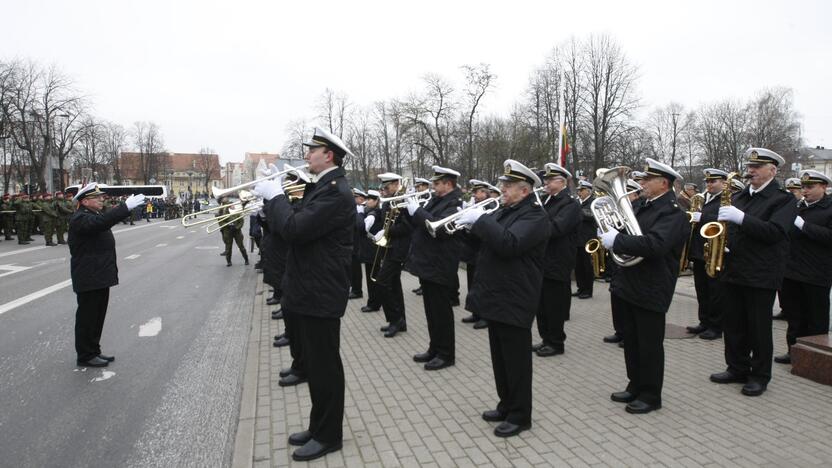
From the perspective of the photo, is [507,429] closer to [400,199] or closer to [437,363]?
[437,363]

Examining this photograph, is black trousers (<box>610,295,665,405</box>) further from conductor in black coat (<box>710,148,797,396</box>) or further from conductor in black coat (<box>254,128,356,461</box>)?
conductor in black coat (<box>254,128,356,461</box>)

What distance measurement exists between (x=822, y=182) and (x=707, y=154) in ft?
214

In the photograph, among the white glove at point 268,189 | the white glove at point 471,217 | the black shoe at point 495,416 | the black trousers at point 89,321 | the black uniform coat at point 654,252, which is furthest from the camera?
the black trousers at point 89,321

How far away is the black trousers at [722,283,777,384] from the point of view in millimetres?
5020

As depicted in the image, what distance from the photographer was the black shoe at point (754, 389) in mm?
5020

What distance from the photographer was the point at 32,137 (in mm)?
48688

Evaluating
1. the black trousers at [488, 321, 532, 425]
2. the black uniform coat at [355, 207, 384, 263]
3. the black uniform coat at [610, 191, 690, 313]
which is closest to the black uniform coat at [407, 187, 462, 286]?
the black trousers at [488, 321, 532, 425]

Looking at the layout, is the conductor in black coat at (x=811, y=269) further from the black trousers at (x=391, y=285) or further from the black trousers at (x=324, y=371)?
the black trousers at (x=324, y=371)

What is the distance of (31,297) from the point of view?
10.5 meters

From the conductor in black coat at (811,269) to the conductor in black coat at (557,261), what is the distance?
2.31m

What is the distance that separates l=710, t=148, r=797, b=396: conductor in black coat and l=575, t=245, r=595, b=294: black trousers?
4.80 metres

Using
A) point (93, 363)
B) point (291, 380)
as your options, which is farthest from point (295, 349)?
point (93, 363)

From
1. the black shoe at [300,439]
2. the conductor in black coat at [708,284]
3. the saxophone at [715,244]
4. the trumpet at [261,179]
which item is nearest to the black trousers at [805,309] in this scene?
the conductor in black coat at [708,284]

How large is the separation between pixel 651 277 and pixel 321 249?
2.77 m
